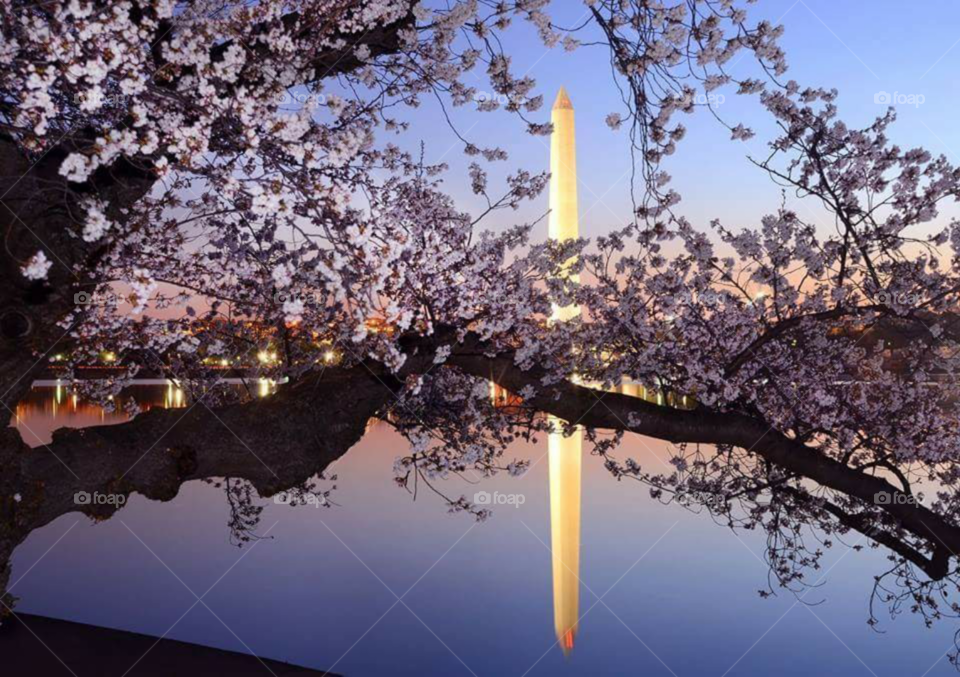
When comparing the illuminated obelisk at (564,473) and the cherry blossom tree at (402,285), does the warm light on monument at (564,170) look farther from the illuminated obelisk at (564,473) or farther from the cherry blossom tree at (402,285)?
the cherry blossom tree at (402,285)

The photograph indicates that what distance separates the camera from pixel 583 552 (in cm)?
1574

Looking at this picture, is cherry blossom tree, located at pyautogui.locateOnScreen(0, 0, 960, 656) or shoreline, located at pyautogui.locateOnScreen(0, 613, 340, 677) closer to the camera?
cherry blossom tree, located at pyautogui.locateOnScreen(0, 0, 960, 656)

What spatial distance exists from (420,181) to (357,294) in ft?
12.2

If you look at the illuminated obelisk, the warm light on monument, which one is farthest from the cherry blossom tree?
the warm light on monument

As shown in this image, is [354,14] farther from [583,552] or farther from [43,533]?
[43,533]

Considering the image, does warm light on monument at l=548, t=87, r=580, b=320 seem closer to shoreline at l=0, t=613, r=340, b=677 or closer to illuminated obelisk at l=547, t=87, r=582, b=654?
illuminated obelisk at l=547, t=87, r=582, b=654

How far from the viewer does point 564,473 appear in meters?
23.3

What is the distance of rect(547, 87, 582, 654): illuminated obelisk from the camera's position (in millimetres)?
11617

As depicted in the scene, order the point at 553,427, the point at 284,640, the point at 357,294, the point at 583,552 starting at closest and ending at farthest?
the point at 357,294, the point at 553,427, the point at 284,640, the point at 583,552

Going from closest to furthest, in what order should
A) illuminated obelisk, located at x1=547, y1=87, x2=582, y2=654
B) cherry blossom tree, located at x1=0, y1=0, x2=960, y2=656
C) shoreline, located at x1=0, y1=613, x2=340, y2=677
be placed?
cherry blossom tree, located at x1=0, y1=0, x2=960, y2=656
shoreline, located at x1=0, y1=613, x2=340, y2=677
illuminated obelisk, located at x1=547, y1=87, x2=582, y2=654

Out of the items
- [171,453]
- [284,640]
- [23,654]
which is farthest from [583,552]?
A: [171,453]

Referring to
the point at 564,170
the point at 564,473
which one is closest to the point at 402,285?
the point at 564,473

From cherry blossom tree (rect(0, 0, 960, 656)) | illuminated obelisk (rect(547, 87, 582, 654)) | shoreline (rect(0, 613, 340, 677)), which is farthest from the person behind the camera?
illuminated obelisk (rect(547, 87, 582, 654))

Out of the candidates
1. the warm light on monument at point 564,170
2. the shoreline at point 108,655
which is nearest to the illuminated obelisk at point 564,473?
the warm light on monument at point 564,170
